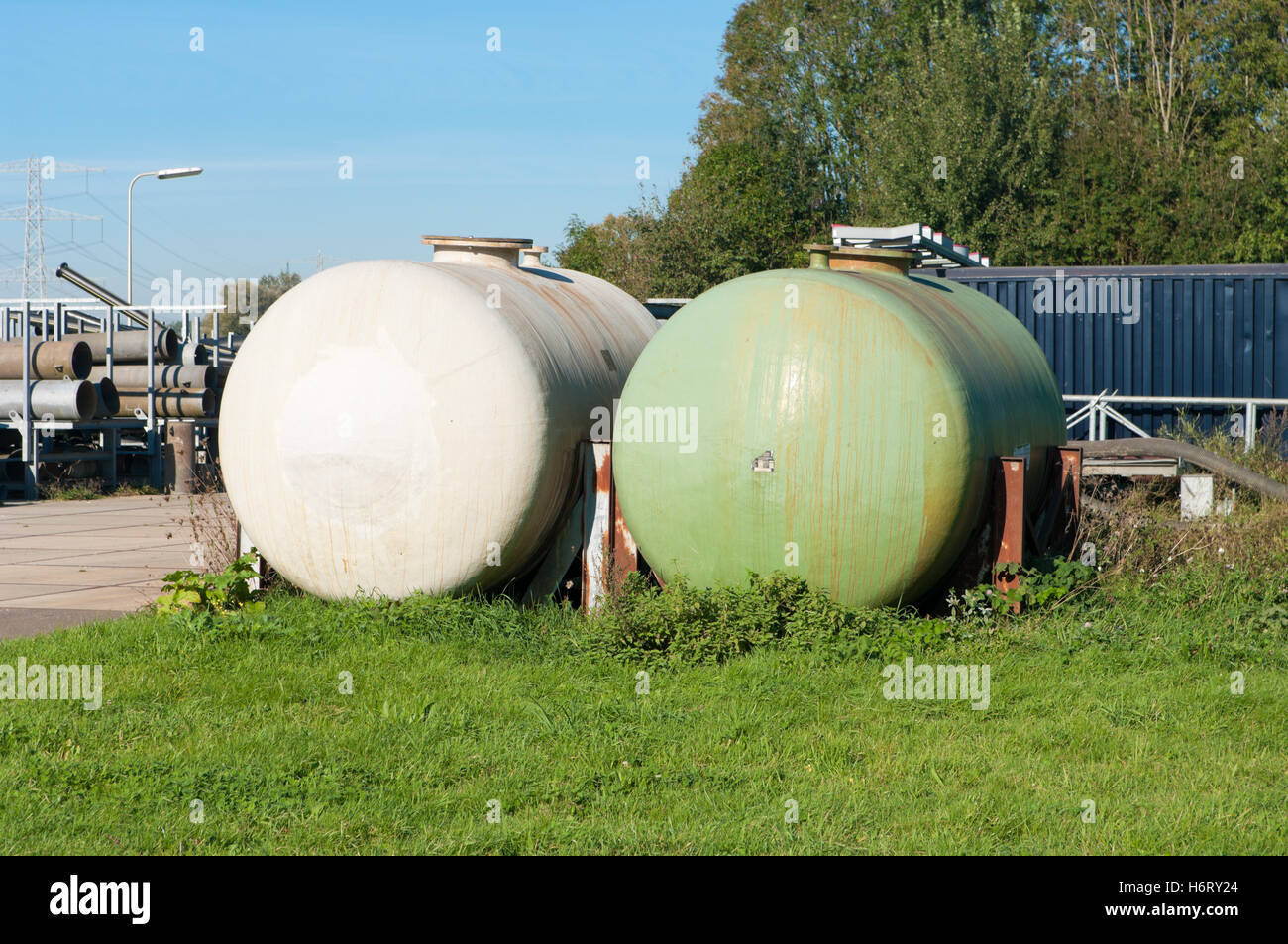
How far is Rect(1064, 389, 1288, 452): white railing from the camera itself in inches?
562

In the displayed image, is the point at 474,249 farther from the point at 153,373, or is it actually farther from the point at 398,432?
the point at 153,373

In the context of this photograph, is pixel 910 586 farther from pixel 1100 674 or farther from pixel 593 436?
pixel 593 436

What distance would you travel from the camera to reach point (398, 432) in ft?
24.0

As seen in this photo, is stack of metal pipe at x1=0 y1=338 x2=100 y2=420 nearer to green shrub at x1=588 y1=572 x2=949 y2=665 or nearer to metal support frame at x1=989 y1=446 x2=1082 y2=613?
green shrub at x1=588 y1=572 x2=949 y2=665

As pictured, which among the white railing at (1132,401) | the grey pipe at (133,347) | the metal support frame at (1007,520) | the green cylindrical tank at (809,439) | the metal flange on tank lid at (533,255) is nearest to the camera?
the green cylindrical tank at (809,439)

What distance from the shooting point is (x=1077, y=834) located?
429cm

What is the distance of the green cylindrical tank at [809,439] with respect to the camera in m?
6.73

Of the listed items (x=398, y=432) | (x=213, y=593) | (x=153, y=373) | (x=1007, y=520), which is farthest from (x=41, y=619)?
(x=153, y=373)

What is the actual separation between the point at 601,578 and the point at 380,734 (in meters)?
2.50

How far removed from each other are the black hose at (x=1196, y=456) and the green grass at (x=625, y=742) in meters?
3.30

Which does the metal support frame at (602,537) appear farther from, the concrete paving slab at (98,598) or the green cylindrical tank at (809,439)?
the concrete paving slab at (98,598)

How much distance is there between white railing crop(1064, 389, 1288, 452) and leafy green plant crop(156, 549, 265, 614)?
9630mm

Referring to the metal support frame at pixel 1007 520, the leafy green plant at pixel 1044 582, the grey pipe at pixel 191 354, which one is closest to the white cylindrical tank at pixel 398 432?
the metal support frame at pixel 1007 520

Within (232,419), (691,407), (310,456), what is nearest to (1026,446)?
(691,407)
